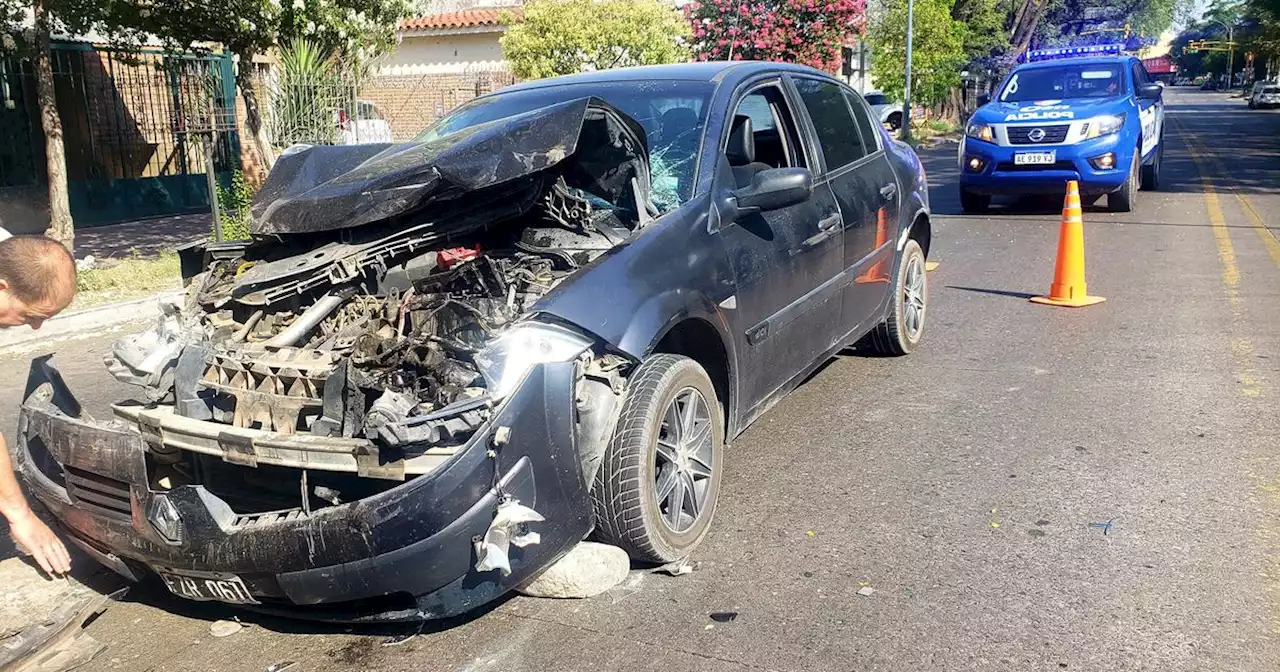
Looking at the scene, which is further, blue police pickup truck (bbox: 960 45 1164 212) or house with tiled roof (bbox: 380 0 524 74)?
house with tiled roof (bbox: 380 0 524 74)

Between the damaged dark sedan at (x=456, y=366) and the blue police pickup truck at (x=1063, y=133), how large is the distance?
8693mm

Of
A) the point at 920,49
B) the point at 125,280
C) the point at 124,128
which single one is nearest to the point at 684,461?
the point at 125,280

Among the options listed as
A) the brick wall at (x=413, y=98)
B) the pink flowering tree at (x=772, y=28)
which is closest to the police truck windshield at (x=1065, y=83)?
the pink flowering tree at (x=772, y=28)

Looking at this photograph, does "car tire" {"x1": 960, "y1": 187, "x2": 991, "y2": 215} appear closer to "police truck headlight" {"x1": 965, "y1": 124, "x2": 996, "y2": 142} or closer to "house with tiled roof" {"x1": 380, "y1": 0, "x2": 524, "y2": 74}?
"police truck headlight" {"x1": 965, "y1": 124, "x2": 996, "y2": 142}

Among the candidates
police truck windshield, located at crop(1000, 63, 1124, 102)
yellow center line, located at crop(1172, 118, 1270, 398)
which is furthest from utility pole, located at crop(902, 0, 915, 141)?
police truck windshield, located at crop(1000, 63, 1124, 102)

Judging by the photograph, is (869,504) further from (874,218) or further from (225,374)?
(225,374)

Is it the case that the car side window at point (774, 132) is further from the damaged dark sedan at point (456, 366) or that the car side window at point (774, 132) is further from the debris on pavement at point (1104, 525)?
the debris on pavement at point (1104, 525)

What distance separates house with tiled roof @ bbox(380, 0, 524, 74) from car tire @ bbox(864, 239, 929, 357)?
61.8ft

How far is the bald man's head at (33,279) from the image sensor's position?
290cm

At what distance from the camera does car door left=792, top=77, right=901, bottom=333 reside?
5172 millimetres

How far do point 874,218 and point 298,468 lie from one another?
3.56m

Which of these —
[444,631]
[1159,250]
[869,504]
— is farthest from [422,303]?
[1159,250]

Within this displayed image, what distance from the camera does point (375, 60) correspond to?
479 inches

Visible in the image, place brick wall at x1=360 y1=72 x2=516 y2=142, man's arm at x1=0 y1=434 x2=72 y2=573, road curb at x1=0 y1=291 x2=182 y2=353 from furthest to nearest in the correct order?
brick wall at x1=360 y1=72 x2=516 y2=142 < road curb at x1=0 y1=291 x2=182 y2=353 < man's arm at x1=0 y1=434 x2=72 y2=573
